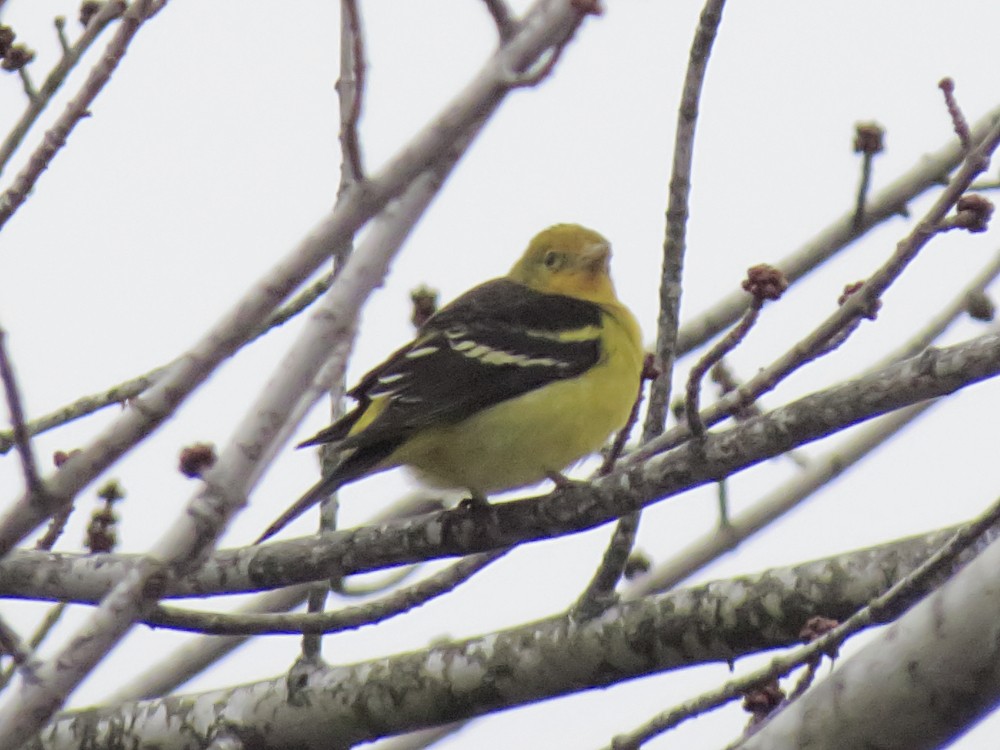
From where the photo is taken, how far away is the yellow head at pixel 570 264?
643cm

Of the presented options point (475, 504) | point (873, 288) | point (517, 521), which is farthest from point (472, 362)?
point (873, 288)

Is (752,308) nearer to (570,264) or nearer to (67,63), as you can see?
(67,63)

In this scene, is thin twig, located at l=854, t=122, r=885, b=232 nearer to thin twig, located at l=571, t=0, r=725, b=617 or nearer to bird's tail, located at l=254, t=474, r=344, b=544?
thin twig, located at l=571, t=0, r=725, b=617

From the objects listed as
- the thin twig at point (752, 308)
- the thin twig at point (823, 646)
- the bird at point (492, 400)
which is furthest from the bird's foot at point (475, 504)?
the thin twig at point (823, 646)

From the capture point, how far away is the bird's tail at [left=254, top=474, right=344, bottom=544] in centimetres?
409

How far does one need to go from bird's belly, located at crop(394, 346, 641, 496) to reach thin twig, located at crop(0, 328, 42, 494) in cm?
276

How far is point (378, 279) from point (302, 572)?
6.78 feet

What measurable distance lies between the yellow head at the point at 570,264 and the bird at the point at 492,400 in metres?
0.48

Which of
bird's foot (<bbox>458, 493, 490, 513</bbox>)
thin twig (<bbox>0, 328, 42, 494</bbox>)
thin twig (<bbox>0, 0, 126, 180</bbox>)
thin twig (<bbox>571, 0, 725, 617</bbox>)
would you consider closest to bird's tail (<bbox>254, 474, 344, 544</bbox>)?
bird's foot (<bbox>458, 493, 490, 513</bbox>)

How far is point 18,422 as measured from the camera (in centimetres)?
233

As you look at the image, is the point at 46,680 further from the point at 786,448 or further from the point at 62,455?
the point at 62,455

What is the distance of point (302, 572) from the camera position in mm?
4285

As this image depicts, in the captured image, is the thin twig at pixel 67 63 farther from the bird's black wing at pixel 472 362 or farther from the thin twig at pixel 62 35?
the bird's black wing at pixel 472 362

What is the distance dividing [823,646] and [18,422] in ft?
5.47
